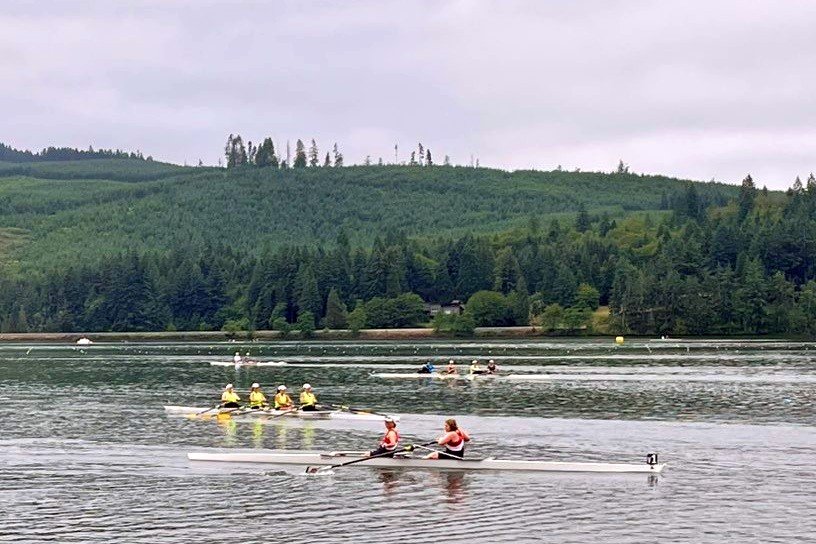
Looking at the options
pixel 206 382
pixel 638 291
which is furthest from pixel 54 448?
pixel 638 291

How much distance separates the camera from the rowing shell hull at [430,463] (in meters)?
43.8

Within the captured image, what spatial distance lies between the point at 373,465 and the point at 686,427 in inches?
732

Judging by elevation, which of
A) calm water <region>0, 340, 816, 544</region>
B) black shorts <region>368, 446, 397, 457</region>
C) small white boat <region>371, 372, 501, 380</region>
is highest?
small white boat <region>371, 372, 501, 380</region>

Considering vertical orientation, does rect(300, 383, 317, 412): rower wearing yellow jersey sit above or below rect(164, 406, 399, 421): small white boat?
above

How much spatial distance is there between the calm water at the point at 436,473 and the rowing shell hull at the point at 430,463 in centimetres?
63

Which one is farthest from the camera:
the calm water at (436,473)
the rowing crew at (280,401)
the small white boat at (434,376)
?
the small white boat at (434,376)

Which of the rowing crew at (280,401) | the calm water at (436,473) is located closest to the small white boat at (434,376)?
the calm water at (436,473)

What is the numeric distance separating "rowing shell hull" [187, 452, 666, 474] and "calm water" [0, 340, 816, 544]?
63cm

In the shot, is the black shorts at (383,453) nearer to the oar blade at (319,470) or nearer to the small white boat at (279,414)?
the oar blade at (319,470)

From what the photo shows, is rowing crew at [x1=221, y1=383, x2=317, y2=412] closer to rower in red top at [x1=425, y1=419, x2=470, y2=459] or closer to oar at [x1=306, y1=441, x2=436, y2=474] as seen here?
oar at [x1=306, y1=441, x2=436, y2=474]

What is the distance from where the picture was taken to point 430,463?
4575cm

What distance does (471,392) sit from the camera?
8238 centimetres

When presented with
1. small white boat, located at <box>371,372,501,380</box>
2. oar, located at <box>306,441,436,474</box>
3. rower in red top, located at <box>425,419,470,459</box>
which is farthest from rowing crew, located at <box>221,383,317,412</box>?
Answer: small white boat, located at <box>371,372,501,380</box>

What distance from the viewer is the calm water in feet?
117
